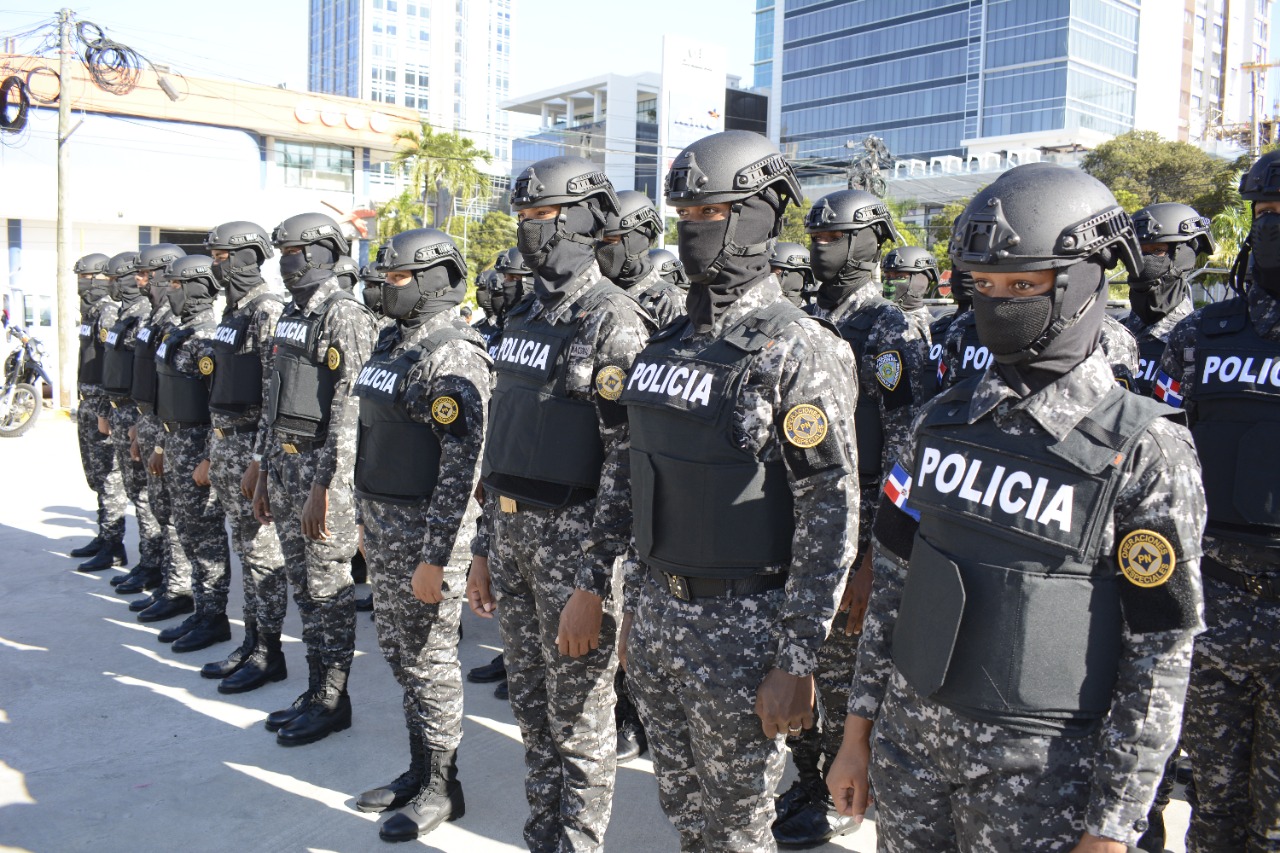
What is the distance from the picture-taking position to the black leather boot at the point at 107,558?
7.97 m

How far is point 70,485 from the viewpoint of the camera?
1133 centimetres

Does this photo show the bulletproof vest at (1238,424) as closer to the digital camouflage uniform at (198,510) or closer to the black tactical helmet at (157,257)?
the digital camouflage uniform at (198,510)

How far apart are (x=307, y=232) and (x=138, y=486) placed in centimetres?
347

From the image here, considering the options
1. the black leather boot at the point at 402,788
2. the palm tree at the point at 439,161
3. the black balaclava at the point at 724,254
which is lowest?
the black leather boot at the point at 402,788

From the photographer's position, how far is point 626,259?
543cm

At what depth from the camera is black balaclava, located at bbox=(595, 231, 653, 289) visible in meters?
4.81

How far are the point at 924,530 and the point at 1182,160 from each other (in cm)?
4209

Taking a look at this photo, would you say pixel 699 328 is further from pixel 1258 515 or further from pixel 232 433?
pixel 232 433

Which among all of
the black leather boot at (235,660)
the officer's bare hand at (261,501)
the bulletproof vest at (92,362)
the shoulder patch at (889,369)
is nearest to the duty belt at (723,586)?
the shoulder patch at (889,369)

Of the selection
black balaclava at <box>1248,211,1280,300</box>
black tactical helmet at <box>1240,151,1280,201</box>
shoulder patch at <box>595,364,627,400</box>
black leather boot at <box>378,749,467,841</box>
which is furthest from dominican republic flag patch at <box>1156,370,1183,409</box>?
black leather boot at <box>378,749,467,841</box>

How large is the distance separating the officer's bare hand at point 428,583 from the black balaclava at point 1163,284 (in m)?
3.28

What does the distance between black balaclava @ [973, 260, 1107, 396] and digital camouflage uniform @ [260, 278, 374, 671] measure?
3430 mm

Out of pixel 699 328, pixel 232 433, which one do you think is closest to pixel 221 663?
pixel 232 433

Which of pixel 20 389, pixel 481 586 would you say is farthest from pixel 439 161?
pixel 481 586
